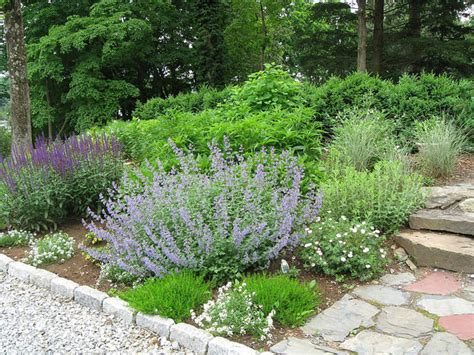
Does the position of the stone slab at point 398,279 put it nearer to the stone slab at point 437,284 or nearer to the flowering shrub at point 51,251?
the stone slab at point 437,284

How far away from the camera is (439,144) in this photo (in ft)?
17.0

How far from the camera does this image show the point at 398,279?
11.8 feet

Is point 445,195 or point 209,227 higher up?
point 209,227

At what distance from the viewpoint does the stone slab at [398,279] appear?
11.5ft

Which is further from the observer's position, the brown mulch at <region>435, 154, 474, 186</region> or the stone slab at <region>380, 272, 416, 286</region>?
the brown mulch at <region>435, 154, 474, 186</region>

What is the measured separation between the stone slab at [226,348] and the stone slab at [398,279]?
1.42 meters

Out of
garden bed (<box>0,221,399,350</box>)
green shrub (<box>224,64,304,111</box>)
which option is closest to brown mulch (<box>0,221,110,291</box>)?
garden bed (<box>0,221,399,350</box>)

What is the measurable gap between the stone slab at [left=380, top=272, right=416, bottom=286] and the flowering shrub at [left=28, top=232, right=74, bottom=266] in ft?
9.76

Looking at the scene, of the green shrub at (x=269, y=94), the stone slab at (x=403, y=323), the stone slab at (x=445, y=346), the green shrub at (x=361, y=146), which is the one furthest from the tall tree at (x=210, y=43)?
the stone slab at (x=445, y=346)

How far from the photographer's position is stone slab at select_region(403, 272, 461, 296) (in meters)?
3.33

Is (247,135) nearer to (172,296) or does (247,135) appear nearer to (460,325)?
(172,296)

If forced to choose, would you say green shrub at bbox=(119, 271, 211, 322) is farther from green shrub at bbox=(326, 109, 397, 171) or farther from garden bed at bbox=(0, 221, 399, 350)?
green shrub at bbox=(326, 109, 397, 171)

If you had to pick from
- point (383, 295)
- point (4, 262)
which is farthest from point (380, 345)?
point (4, 262)

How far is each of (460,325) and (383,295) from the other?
1.93 feet
